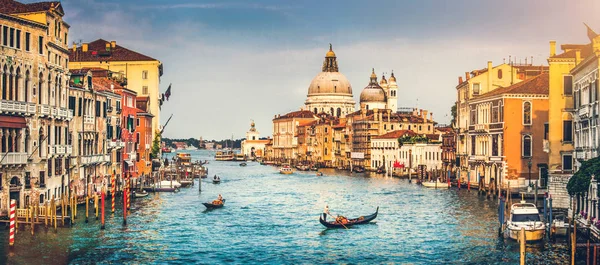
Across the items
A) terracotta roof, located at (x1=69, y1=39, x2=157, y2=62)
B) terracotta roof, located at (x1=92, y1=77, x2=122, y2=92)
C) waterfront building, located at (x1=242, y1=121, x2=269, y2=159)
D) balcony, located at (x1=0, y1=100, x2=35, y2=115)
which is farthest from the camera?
waterfront building, located at (x1=242, y1=121, x2=269, y2=159)

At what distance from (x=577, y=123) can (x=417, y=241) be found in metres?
6.88

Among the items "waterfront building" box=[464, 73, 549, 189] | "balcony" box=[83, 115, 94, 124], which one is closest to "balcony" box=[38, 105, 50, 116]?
"balcony" box=[83, 115, 94, 124]

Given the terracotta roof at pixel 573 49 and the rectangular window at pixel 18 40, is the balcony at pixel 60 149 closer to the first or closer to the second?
the rectangular window at pixel 18 40

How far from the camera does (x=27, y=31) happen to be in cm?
2880

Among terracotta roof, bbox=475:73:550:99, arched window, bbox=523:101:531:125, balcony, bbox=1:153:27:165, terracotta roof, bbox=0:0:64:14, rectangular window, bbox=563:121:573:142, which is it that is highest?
terracotta roof, bbox=0:0:64:14

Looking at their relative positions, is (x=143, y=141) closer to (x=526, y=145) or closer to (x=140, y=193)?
(x=140, y=193)

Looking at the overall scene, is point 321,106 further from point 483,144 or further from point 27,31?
point 27,31

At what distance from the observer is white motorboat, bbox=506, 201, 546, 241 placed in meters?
25.7

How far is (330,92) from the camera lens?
14350 centimetres

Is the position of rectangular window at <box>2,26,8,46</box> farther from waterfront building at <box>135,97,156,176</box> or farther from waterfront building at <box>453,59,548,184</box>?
waterfront building at <box>453,59,548,184</box>

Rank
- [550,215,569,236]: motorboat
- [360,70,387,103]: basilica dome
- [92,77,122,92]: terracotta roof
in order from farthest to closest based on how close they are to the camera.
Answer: [360,70,387,103]: basilica dome < [92,77,122,92]: terracotta roof < [550,215,569,236]: motorboat

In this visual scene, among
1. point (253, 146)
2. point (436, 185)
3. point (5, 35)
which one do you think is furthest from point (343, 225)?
point (253, 146)

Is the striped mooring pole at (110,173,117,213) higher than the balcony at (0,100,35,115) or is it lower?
lower

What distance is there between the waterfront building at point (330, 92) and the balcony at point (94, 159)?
337ft
